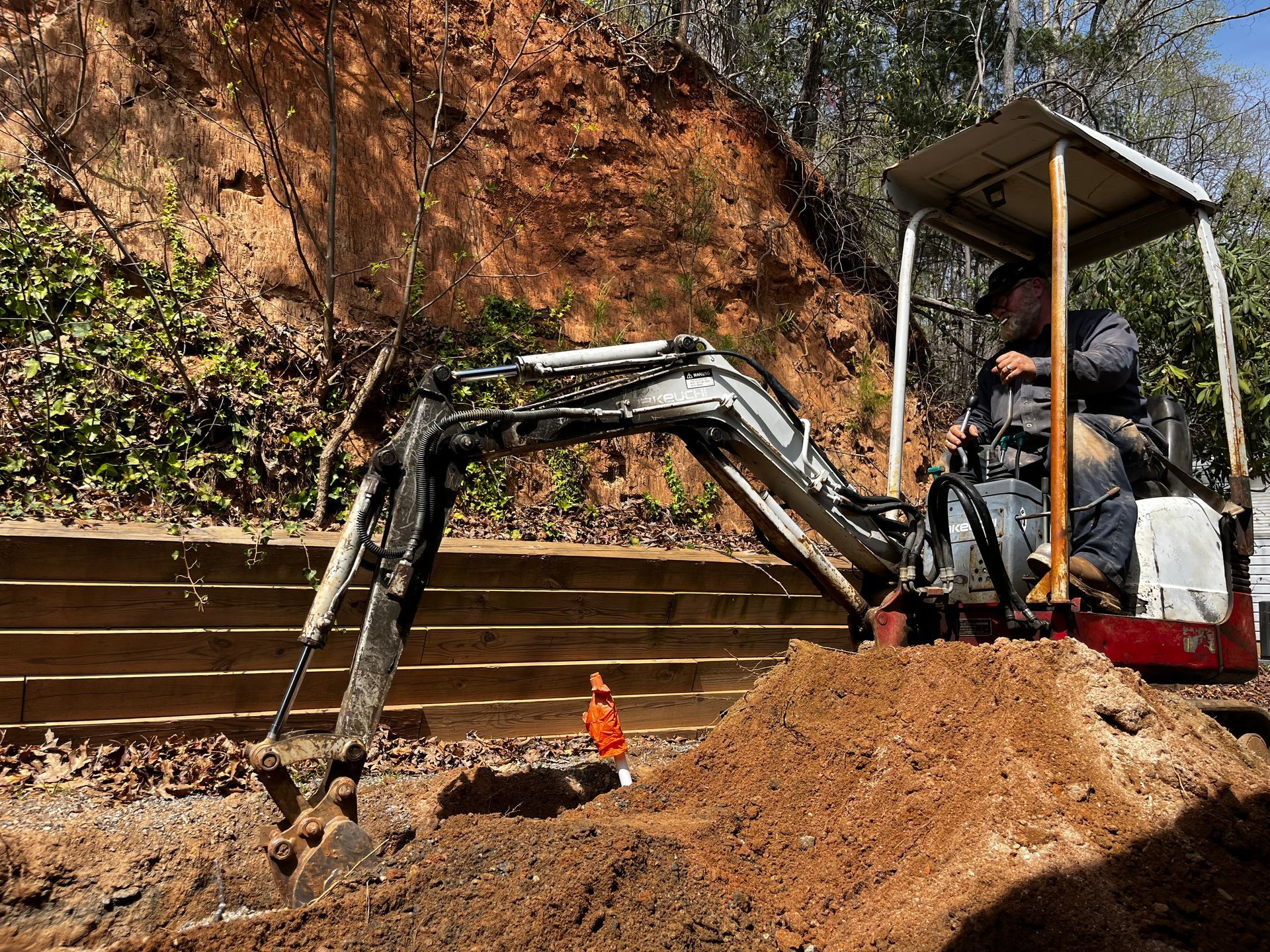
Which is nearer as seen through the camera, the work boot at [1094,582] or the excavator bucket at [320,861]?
the excavator bucket at [320,861]

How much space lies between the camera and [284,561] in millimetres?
4730

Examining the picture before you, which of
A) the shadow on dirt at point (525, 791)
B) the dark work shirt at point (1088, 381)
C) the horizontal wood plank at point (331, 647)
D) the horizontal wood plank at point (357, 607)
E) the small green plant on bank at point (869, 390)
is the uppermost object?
the small green plant on bank at point (869, 390)

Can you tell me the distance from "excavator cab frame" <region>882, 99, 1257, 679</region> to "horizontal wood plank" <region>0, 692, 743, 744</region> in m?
2.25

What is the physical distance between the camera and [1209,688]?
Answer: 8.88 meters

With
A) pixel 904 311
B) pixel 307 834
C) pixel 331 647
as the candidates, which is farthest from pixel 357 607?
pixel 904 311

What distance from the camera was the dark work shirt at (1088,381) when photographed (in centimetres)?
435

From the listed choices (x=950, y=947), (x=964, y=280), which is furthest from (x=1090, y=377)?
(x=964, y=280)

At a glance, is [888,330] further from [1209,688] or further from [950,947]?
[950,947]

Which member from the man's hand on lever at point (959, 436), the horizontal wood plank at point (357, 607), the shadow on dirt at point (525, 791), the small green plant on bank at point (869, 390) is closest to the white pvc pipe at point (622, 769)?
the shadow on dirt at point (525, 791)

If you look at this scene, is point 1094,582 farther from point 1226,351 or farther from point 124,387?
point 124,387

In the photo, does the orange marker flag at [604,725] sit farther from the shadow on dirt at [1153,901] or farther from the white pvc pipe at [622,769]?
the shadow on dirt at [1153,901]

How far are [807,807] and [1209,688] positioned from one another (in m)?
7.27

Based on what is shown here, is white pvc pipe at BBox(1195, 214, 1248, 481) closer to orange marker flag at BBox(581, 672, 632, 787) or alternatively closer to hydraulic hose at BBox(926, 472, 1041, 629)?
hydraulic hose at BBox(926, 472, 1041, 629)

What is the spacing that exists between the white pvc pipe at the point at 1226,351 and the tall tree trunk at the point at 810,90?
7896mm
